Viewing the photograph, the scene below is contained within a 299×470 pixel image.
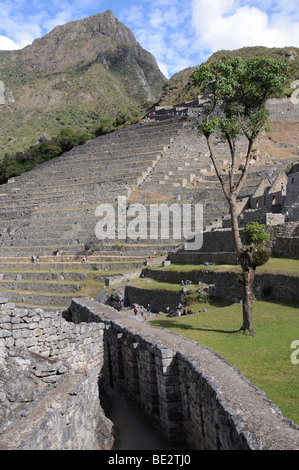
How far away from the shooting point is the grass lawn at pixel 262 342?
7.33 m

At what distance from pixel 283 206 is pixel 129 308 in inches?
467

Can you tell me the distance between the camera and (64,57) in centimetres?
16988

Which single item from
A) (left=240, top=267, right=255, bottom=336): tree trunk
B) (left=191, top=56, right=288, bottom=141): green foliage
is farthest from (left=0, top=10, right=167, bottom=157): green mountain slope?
(left=240, top=267, right=255, bottom=336): tree trunk

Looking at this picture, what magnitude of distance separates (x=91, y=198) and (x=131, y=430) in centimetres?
3687

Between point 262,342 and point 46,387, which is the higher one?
point 46,387

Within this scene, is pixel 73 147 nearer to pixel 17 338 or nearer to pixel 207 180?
pixel 207 180

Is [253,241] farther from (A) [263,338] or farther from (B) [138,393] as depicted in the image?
(B) [138,393]

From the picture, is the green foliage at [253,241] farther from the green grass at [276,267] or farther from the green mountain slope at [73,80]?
the green mountain slope at [73,80]

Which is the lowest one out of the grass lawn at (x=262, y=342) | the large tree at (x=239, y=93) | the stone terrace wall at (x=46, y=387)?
the grass lawn at (x=262, y=342)

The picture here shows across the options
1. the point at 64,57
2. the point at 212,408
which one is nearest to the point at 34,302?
the point at 212,408

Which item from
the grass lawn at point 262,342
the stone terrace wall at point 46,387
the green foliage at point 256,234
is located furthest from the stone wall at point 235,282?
the stone terrace wall at point 46,387

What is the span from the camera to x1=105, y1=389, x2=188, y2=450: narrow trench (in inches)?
292

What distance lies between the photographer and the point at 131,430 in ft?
27.1

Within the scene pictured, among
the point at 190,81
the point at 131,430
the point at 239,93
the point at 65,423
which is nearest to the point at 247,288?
the point at 131,430
